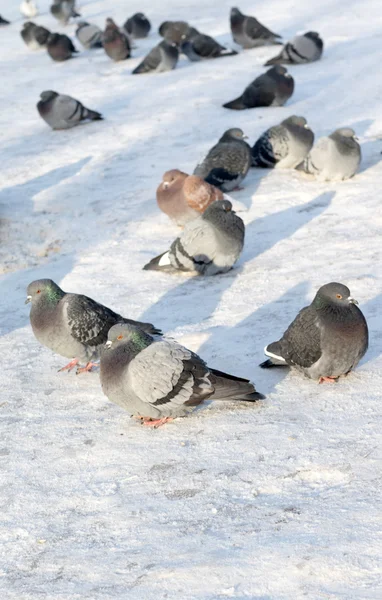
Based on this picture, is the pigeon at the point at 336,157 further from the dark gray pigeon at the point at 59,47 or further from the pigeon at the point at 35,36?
the pigeon at the point at 35,36

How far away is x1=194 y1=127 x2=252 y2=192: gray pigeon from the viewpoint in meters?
9.51

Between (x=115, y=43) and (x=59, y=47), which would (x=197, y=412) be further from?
(x=59, y=47)

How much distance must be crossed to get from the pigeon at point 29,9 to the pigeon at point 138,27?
6356 millimetres

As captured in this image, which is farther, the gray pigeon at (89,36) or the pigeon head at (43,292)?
the gray pigeon at (89,36)

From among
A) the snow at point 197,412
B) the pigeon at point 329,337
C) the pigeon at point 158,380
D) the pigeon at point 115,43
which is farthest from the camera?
the pigeon at point 115,43

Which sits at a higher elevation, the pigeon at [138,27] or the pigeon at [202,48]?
the pigeon at [202,48]

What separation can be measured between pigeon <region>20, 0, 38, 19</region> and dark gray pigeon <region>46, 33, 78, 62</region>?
7152mm

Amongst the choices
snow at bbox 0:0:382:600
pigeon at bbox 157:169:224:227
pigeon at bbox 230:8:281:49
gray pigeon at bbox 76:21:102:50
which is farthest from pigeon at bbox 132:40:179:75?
pigeon at bbox 157:169:224:227

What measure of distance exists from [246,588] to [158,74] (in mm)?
13239

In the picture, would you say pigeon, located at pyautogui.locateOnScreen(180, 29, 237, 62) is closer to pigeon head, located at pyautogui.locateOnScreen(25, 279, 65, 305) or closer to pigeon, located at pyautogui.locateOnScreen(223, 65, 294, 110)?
pigeon, located at pyautogui.locateOnScreen(223, 65, 294, 110)

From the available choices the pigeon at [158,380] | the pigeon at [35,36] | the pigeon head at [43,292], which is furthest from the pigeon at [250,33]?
the pigeon at [158,380]

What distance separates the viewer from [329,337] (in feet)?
16.6

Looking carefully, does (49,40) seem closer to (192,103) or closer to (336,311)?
(192,103)

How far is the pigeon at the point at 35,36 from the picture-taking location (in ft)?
62.5
